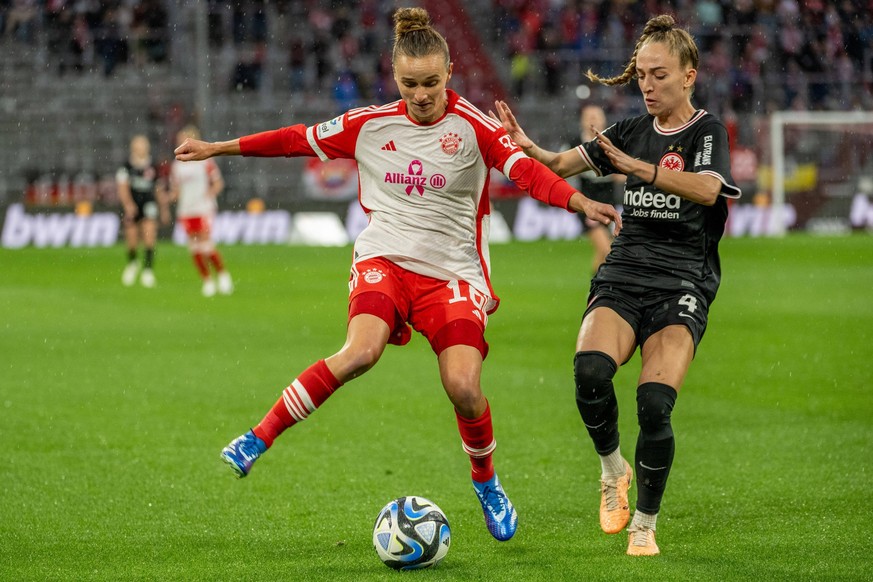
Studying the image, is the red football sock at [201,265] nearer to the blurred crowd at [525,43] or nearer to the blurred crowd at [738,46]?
the blurred crowd at [525,43]

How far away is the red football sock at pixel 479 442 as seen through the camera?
581 centimetres

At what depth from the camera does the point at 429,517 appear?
5.47 meters

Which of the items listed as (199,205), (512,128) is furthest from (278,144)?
(199,205)

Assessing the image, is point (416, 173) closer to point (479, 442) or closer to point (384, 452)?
point (479, 442)

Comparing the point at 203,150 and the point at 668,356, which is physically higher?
the point at 203,150

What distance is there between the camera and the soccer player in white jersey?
18.7 feet

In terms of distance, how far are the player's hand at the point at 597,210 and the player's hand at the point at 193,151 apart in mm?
1714

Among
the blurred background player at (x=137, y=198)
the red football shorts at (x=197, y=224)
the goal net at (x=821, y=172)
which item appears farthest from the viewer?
the goal net at (x=821, y=172)

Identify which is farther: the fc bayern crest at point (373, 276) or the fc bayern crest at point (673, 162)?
the fc bayern crest at point (373, 276)

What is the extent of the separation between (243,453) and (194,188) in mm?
14328

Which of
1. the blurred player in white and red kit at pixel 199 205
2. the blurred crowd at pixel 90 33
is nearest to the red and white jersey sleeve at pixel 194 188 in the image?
the blurred player in white and red kit at pixel 199 205

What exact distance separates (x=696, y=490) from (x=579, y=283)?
1198 centimetres

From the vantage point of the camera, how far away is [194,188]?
19.3 m

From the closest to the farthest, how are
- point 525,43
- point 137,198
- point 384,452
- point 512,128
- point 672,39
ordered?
1. point 672,39
2. point 512,128
3. point 384,452
4. point 137,198
5. point 525,43
